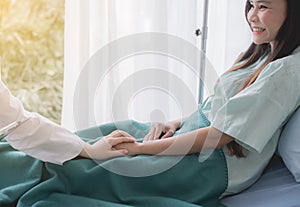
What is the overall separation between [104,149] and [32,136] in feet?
0.63

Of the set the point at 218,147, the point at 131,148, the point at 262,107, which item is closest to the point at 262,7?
the point at 262,107

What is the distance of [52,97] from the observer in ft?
8.20

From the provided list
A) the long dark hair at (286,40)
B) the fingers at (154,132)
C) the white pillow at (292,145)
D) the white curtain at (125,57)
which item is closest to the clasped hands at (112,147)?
the fingers at (154,132)

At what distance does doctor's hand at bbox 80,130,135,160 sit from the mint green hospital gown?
0.85 feet

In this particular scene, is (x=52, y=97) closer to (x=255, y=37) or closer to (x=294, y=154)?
(x=255, y=37)

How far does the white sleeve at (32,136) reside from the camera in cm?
113

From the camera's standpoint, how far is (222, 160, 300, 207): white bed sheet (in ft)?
3.74

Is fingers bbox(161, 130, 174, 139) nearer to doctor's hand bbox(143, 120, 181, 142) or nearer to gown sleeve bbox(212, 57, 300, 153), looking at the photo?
doctor's hand bbox(143, 120, 181, 142)

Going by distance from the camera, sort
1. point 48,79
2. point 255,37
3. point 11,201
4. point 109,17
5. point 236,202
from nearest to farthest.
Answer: point 11,201, point 236,202, point 255,37, point 109,17, point 48,79

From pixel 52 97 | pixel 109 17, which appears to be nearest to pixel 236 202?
pixel 109 17

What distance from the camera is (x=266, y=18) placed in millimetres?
1330

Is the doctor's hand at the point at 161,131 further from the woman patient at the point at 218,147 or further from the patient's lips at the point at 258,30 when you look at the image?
the patient's lips at the point at 258,30

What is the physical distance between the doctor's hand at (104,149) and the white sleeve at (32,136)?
0.03m

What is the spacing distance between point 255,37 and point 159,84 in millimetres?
804
